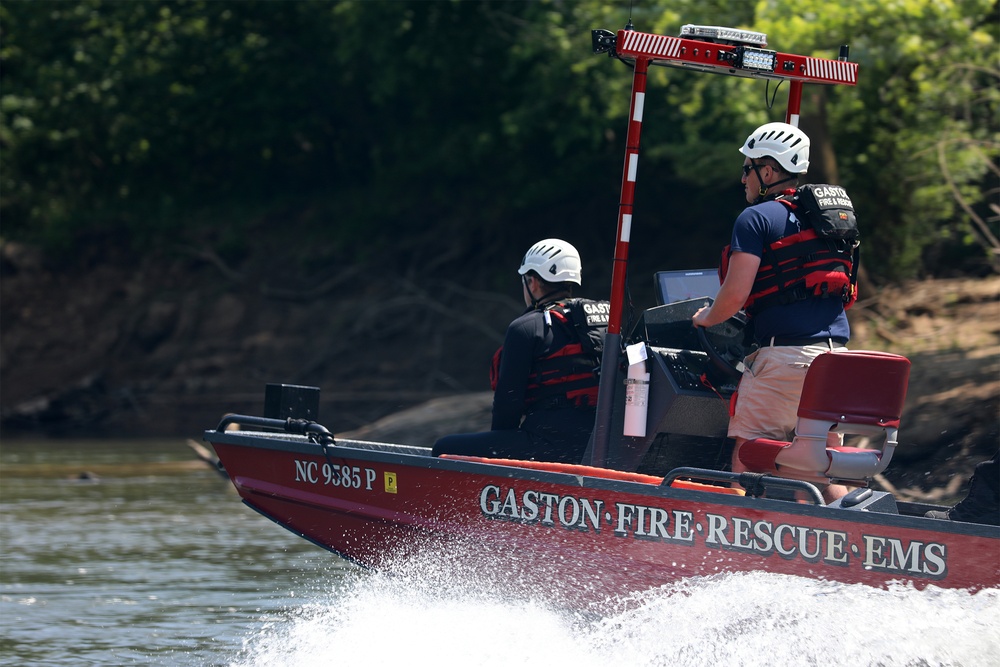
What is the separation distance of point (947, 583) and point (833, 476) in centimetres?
64

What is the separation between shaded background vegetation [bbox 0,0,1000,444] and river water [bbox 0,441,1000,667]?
8.41 metres

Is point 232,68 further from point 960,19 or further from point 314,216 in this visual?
point 960,19

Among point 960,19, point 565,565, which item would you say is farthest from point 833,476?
point 960,19

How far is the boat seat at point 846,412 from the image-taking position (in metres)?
5.15

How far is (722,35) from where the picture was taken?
229 inches

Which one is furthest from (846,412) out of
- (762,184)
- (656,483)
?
(762,184)

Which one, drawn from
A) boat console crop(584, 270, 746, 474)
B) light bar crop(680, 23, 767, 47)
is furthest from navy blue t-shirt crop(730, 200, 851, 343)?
light bar crop(680, 23, 767, 47)

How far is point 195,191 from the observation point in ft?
88.7

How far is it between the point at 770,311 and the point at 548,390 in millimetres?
1159

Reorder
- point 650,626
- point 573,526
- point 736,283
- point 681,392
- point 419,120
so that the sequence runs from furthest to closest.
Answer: point 419,120 < point 681,392 < point 573,526 < point 736,283 < point 650,626

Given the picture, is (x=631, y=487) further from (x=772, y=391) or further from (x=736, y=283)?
(x=736, y=283)

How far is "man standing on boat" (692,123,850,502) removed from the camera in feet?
17.7

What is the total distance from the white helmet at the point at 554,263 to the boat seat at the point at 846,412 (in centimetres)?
147

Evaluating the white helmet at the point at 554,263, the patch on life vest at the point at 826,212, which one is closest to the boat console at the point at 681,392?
the white helmet at the point at 554,263
